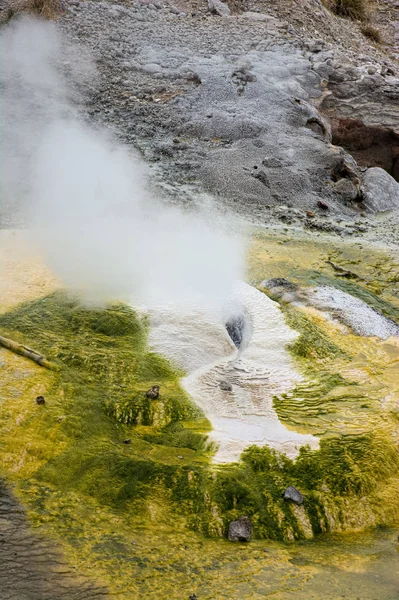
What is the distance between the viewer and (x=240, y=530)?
2.35m

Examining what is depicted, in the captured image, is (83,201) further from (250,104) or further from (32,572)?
(32,572)

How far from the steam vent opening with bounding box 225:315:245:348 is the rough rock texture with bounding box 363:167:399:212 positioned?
3090 mm

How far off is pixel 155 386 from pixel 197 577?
41.3 inches

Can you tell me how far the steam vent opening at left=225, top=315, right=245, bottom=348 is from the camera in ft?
11.8

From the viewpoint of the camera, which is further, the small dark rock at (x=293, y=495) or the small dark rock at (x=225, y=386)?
the small dark rock at (x=225, y=386)

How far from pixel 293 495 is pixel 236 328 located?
1326mm

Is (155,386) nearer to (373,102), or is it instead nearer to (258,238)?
(258,238)

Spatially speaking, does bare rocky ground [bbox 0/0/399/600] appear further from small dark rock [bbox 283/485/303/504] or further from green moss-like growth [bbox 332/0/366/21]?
small dark rock [bbox 283/485/303/504]

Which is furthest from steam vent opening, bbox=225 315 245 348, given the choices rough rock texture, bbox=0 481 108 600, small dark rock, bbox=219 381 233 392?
rough rock texture, bbox=0 481 108 600

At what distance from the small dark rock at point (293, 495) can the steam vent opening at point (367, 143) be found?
5804 mm

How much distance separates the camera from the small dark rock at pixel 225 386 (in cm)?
308

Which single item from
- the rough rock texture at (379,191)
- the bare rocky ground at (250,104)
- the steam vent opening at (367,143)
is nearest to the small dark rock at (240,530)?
the bare rocky ground at (250,104)

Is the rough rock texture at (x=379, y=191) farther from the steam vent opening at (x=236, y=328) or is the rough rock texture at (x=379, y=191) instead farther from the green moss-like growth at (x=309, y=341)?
the steam vent opening at (x=236, y=328)

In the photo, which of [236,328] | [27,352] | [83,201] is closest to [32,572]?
[27,352]
